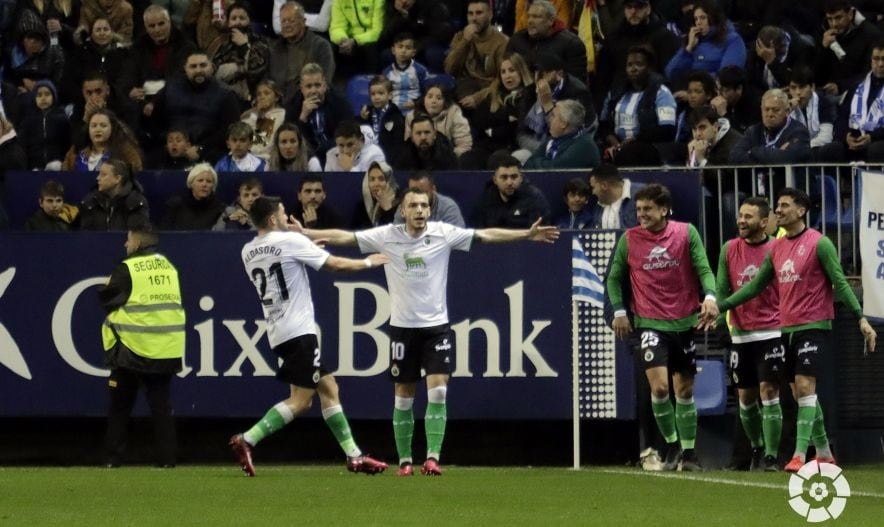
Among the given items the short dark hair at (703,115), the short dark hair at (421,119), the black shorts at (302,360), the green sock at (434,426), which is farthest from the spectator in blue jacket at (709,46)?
the black shorts at (302,360)

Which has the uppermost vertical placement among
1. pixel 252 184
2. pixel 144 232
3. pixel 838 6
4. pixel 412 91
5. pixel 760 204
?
pixel 838 6

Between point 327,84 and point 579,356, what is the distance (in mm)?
4678

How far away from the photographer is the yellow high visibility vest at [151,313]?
15836 millimetres

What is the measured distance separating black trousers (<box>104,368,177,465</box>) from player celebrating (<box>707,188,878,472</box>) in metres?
4.91

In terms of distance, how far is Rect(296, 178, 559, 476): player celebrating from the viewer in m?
13.9

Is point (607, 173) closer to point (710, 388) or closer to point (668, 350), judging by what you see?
point (668, 350)

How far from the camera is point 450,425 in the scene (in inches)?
661

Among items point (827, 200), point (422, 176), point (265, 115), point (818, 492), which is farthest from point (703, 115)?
point (818, 492)

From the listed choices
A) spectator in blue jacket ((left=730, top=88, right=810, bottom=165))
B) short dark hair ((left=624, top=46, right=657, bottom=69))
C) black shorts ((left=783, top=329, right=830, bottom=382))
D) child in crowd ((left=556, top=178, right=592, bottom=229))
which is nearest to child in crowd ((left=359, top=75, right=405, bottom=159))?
child in crowd ((left=556, top=178, right=592, bottom=229))

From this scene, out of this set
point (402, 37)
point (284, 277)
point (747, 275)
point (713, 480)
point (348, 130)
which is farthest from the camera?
point (402, 37)

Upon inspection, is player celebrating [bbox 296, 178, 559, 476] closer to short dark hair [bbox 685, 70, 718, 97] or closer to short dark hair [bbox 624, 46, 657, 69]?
short dark hair [bbox 685, 70, 718, 97]

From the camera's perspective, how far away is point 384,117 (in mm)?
18766

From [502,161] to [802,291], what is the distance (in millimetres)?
3239

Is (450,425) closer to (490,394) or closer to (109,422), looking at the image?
(490,394)
